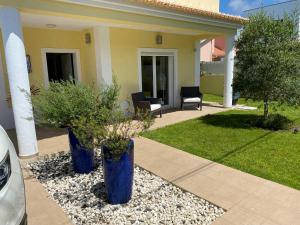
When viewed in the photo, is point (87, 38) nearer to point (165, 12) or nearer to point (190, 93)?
point (165, 12)

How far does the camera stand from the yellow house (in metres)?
5.18

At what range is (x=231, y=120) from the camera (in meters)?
8.99

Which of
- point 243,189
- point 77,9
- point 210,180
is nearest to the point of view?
point 243,189

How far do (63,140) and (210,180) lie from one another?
4551 millimetres

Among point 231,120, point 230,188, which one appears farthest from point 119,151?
point 231,120

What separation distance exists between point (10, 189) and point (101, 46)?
732 centimetres

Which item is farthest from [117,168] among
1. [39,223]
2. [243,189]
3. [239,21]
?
[239,21]

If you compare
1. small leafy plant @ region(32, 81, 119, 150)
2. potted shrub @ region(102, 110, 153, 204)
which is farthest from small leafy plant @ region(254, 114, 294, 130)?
potted shrub @ region(102, 110, 153, 204)

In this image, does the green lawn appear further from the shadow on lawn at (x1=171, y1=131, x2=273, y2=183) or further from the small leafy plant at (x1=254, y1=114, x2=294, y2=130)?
the small leafy plant at (x1=254, y1=114, x2=294, y2=130)

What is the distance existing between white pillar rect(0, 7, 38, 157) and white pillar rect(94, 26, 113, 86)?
3.53 m

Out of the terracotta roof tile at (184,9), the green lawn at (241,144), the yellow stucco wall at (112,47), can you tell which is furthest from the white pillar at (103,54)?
the green lawn at (241,144)

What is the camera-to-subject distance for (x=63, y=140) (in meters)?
6.96

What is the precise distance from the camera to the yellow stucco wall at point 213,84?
16.9 m

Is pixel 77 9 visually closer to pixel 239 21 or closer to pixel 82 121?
pixel 82 121
